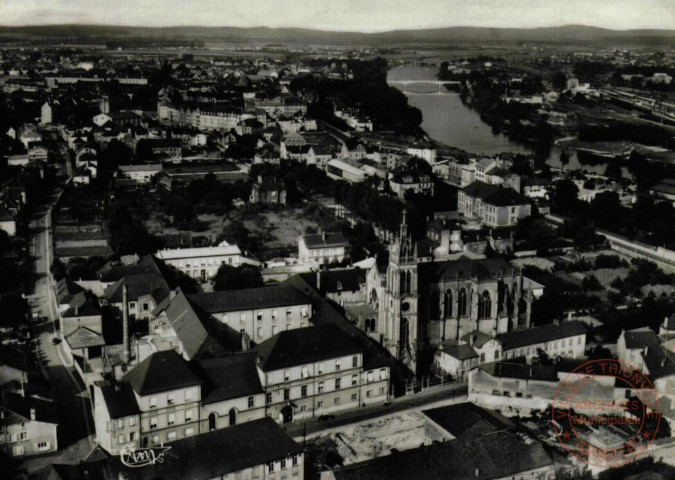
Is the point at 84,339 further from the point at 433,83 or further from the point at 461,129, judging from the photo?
the point at 433,83

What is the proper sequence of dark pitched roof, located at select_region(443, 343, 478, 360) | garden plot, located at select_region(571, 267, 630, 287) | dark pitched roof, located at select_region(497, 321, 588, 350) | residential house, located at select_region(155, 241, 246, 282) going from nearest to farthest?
dark pitched roof, located at select_region(443, 343, 478, 360)
dark pitched roof, located at select_region(497, 321, 588, 350)
residential house, located at select_region(155, 241, 246, 282)
garden plot, located at select_region(571, 267, 630, 287)

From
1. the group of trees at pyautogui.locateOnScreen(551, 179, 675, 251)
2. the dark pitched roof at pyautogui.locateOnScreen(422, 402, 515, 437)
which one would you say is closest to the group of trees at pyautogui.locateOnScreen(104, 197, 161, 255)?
the dark pitched roof at pyautogui.locateOnScreen(422, 402, 515, 437)

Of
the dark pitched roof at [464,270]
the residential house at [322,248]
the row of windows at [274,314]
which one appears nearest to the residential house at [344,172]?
the residential house at [322,248]

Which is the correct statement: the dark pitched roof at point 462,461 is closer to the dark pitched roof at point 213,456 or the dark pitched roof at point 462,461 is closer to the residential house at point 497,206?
the dark pitched roof at point 213,456

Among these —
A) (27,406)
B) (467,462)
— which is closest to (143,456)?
(27,406)

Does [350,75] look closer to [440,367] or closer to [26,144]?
[26,144]

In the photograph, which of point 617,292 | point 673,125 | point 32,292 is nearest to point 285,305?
point 32,292

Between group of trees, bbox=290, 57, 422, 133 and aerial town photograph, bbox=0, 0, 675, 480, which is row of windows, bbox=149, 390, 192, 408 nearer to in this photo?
aerial town photograph, bbox=0, 0, 675, 480
